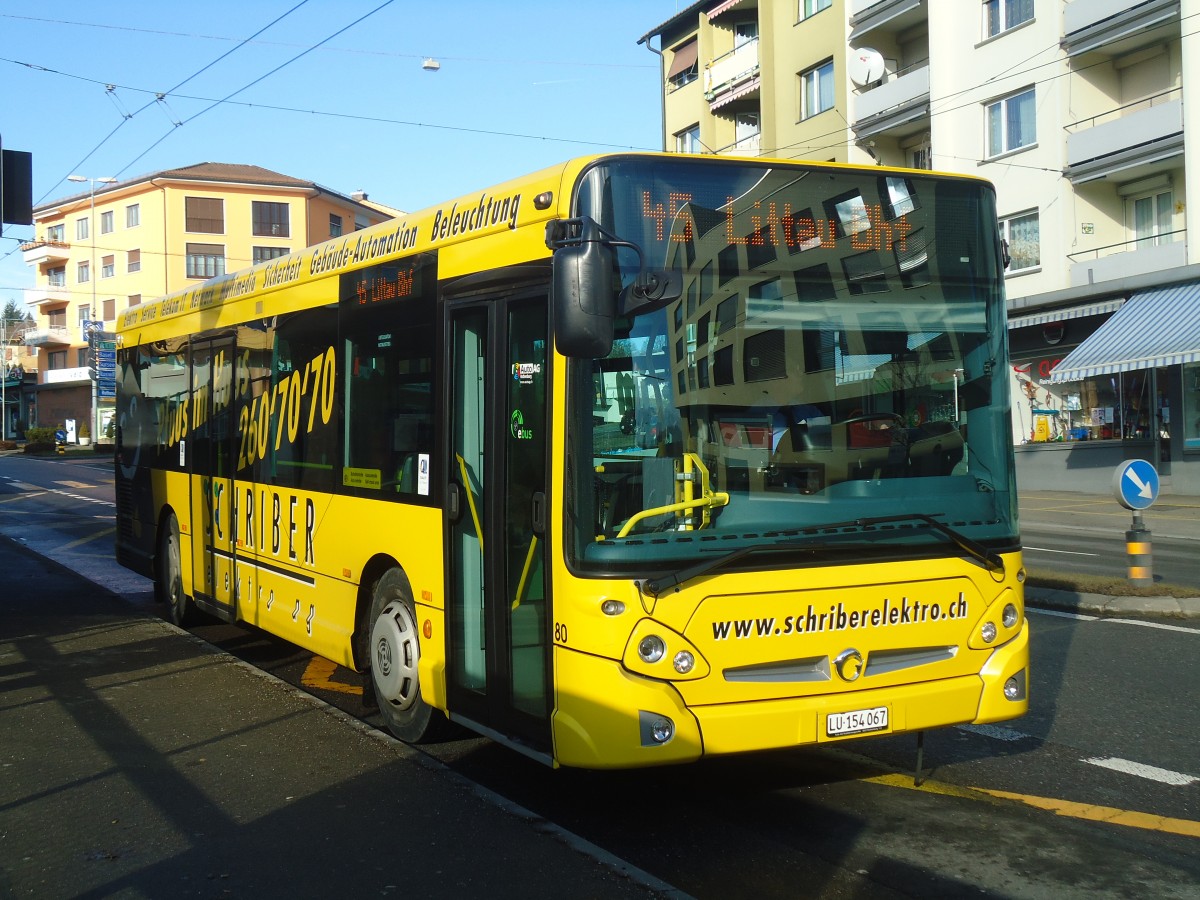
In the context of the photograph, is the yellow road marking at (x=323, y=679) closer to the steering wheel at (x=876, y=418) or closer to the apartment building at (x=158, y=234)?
the steering wheel at (x=876, y=418)

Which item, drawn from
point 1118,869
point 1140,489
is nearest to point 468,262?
point 1118,869

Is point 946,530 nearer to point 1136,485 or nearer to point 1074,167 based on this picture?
point 1136,485

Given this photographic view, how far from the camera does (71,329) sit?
87188 millimetres

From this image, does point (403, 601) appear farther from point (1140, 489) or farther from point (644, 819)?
point (1140, 489)

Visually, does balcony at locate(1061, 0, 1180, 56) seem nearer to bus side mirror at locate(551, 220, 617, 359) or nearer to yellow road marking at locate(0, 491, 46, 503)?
bus side mirror at locate(551, 220, 617, 359)

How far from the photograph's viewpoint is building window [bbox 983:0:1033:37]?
2983cm

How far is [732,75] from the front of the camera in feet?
136

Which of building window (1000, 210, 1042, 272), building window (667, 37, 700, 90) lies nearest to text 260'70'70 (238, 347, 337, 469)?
building window (1000, 210, 1042, 272)

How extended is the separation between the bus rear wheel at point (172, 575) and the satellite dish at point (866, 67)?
26.7m

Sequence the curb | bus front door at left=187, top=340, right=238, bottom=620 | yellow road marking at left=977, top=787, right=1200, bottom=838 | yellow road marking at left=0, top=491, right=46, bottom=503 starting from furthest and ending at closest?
1. yellow road marking at left=0, top=491, right=46, bottom=503
2. the curb
3. bus front door at left=187, top=340, right=238, bottom=620
4. yellow road marking at left=977, top=787, right=1200, bottom=838

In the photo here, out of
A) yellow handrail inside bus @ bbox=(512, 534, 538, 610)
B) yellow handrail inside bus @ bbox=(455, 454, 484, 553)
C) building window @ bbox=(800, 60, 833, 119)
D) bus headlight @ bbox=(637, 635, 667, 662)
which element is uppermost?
building window @ bbox=(800, 60, 833, 119)

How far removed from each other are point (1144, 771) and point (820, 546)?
2.31 metres

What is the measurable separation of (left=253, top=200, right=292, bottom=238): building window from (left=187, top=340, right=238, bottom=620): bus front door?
2763 inches

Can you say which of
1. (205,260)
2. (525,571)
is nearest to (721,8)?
(525,571)
